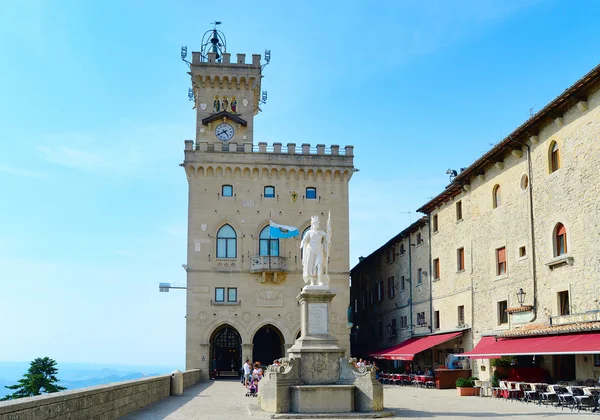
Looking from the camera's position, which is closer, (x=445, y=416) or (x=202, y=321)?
(x=445, y=416)

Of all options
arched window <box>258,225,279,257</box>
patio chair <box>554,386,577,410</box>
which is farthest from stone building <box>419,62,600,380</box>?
arched window <box>258,225,279,257</box>

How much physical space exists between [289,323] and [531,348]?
24074mm

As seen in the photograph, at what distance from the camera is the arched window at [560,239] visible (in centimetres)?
2581

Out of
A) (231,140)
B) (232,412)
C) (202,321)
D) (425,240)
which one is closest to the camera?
(232,412)

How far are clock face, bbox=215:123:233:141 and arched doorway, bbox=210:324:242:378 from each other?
46.6 feet

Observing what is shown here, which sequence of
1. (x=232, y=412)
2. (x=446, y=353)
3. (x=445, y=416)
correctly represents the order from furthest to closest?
(x=446, y=353) → (x=232, y=412) → (x=445, y=416)

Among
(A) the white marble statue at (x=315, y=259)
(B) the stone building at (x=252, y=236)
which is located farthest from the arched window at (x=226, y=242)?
(A) the white marble statue at (x=315, y=259)

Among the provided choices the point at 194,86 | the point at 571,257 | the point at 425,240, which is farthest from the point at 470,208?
the point at 194,86

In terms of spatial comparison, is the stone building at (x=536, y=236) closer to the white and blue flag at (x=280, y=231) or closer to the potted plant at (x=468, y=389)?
the potted plant at (x=468, y=389)

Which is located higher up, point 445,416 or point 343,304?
point 343,304

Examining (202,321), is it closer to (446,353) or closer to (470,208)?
(446,353)

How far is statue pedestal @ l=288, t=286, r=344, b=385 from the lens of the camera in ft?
66.0

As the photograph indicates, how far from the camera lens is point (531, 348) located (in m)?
23.9

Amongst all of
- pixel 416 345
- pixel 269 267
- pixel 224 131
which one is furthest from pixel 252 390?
pixel 224 131
